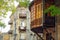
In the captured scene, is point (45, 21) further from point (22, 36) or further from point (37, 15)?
point (22, 36)

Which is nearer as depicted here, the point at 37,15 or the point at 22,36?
the point at 37,15

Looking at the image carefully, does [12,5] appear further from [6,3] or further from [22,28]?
[22,28]

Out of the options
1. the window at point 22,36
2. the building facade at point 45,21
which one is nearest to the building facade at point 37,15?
the building facade at point 45,21

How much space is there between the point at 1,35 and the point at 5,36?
2954 mm

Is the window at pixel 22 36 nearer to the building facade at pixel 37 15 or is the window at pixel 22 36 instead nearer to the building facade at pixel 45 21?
the building facade at pixel 37 15

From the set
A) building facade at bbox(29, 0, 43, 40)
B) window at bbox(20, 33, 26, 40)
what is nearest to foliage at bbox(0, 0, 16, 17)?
building facade at bbox(29, 0, 43, 40)

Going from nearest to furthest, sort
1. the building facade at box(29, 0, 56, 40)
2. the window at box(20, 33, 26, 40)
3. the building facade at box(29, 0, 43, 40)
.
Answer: the building facade at box(29, 0, 56, 40) < the building facade at box(29, 0, 43, 40) < the window at box(20, 33, 26, 40)

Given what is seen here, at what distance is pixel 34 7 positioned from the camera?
30609 millimetres

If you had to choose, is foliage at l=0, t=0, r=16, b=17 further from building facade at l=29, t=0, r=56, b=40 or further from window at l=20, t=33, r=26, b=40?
window at l=20, t=33, r=26, b=40

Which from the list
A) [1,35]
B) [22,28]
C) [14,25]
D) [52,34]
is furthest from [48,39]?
[1,35]

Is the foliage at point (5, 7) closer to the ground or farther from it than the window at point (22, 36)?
farther from it

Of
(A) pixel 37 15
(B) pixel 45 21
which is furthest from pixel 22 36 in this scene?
(B) pixel 45 21

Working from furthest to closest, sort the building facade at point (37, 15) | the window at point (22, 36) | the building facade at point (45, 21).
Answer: the window at point (22, 36), the building facade at point (37, 15), the building facade at point (45, 21)

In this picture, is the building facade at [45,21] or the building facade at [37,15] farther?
the building facade at [37,15]
